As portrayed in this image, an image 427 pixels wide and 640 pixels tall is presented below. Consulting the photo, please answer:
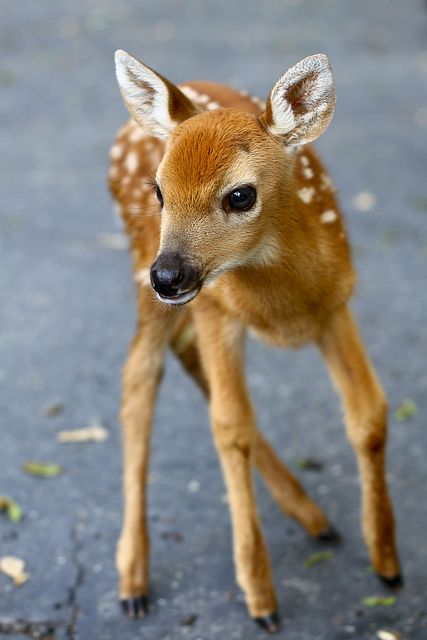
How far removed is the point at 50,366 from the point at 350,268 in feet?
7.70

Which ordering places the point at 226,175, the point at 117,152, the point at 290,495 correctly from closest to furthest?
1. the point at 226,175
2. the point at 290,495
3. the point at 117,152

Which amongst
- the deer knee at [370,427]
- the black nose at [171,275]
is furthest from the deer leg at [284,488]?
the black nose at [171,275]

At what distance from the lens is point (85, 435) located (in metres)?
5.19

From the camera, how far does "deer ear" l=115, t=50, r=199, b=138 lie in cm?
355

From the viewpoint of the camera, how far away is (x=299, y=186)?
12.1 feet

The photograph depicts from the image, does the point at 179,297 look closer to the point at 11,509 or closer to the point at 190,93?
the point at 190,93

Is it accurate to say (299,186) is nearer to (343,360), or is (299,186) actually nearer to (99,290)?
(343,360)

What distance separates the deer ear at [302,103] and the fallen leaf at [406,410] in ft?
6.49

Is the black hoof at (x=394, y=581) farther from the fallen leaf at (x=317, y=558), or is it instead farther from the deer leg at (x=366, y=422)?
the fallen leaf at (x=317, y=558)

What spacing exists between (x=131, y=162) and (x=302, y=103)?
1156mm

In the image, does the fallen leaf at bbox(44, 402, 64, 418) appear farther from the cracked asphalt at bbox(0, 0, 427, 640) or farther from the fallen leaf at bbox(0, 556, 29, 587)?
the fallen leaf at bbox(0, 556, 29, 587)

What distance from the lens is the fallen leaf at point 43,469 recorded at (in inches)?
194

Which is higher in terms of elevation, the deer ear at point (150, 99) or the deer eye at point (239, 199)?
the deer ear at point (150, 99)

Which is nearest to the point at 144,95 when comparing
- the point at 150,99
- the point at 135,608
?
the point at 150,99
